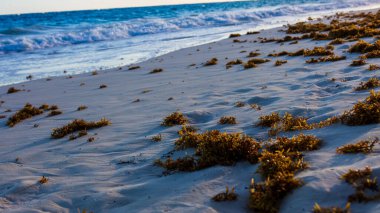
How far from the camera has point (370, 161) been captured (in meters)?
3.63

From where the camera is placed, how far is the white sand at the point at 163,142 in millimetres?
3736

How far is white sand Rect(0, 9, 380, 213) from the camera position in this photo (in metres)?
3.74

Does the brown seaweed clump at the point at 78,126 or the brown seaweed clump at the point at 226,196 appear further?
the brown seaweed clump at the point at 78,126

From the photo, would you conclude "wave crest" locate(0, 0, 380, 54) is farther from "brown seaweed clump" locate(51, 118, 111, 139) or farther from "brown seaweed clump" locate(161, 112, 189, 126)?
"brown seaweed clump" locate(161, 112, 189, 126)

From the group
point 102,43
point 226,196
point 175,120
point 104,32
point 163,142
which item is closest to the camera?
point 226,196

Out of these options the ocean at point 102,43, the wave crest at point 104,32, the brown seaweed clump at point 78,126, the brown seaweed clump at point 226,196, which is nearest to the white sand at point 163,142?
the brown seaweed clump at point 226,196

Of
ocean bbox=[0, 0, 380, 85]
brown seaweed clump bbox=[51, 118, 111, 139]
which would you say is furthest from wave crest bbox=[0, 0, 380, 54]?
brown seaweed clump bbox=[51, 118, 111, 139]

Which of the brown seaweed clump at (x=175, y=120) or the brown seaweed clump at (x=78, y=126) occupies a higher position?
the brown seaweed clump at (x=175, y=120)

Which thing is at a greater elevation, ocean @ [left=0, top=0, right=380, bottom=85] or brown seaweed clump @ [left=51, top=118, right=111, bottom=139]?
ocean @ [left=0, top=0, right=380, bottom=85]

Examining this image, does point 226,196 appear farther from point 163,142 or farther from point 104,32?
point 104,32

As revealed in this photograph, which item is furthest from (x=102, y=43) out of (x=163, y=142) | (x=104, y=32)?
(x=163, y=142)

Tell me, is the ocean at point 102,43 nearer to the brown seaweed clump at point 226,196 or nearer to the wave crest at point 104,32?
the wave crest at point 104,32

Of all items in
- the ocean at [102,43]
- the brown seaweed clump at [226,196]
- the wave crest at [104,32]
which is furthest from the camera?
the wave crest at [104,32]

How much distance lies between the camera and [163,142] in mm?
5789
